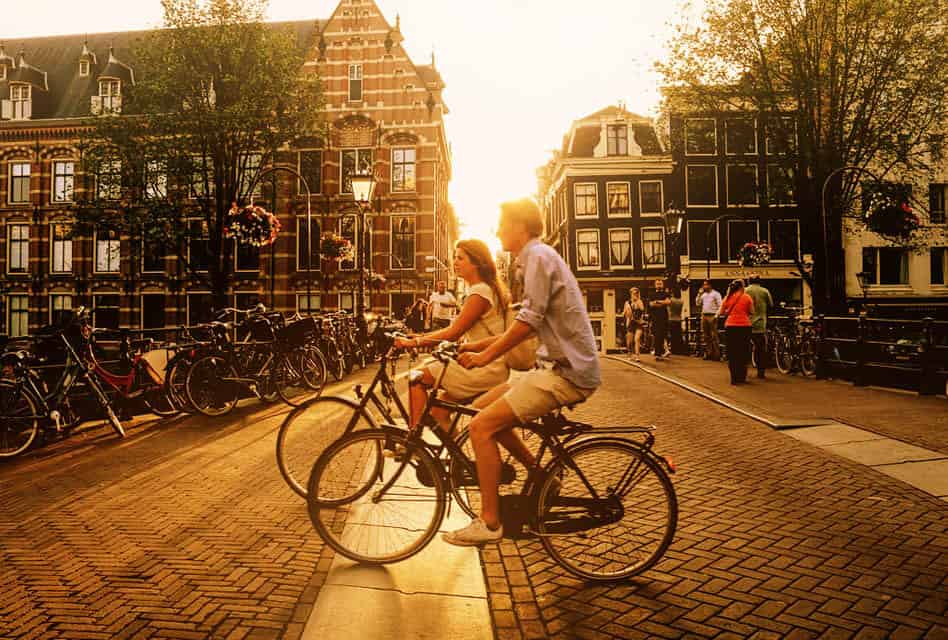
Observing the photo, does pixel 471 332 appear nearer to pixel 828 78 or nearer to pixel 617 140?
pixel 828 78

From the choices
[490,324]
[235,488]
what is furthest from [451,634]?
[235,488]

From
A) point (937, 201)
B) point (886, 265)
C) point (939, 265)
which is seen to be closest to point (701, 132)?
point (886, 265)

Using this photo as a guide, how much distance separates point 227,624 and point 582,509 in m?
1.71

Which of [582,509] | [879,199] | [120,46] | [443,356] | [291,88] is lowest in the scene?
[582,509]

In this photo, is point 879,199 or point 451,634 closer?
point 451,634

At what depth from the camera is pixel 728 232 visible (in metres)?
37.4

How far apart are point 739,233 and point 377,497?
36.9 meters

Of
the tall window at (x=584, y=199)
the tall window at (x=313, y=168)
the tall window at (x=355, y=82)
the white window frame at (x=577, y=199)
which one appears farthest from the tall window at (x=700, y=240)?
the tall window at (x=313, y=168)

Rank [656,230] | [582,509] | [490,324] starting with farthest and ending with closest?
[656,230] → [490,324] → [582,509]

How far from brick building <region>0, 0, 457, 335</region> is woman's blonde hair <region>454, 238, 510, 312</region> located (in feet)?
97.3

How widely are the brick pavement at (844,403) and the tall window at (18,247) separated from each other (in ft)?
119

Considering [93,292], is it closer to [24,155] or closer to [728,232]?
[24,155]

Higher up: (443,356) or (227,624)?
(443,356)

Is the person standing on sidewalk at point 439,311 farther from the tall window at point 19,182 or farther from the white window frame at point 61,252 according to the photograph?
the tall window at point 19,182
